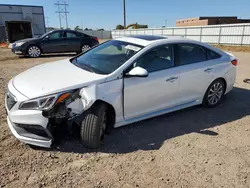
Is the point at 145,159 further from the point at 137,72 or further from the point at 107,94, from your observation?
the point at 137,72

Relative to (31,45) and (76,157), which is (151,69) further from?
(31,45)

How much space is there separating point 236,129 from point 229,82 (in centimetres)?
134

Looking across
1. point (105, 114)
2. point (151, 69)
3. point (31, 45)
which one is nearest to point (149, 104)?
point (151, 69)

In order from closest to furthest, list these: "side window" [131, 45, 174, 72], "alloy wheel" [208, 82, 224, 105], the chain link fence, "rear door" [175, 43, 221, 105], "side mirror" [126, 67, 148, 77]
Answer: "side mirror" [126, 67, 148, 77], "side window" [131, 45, 174, 72], "rear door" [175, 43, 221, 105], "alloy wheel" [208, 82, 224, 105], the chain link fence

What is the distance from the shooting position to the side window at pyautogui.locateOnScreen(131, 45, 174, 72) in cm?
343

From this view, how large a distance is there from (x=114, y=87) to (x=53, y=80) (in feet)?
2.76

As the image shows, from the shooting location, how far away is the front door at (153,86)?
10.6 feet

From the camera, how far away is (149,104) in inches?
138

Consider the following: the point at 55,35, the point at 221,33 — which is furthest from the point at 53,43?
the point at 221,33

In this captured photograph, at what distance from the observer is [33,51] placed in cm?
1151

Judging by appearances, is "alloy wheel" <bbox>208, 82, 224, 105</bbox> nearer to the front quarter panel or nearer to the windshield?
the windshield

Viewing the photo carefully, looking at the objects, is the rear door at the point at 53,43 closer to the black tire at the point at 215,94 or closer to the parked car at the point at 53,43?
the parked car at the point at 53,43

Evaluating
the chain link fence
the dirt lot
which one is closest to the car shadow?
the dirt lot

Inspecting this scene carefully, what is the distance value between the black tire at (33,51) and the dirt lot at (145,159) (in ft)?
27.9
